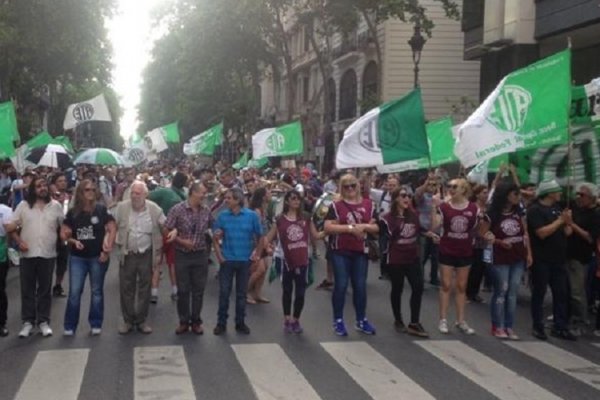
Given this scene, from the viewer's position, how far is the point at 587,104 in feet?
32.7

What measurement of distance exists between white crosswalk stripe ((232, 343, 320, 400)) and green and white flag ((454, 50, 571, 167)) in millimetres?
3140

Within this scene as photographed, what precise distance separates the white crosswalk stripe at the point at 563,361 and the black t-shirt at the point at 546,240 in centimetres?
92

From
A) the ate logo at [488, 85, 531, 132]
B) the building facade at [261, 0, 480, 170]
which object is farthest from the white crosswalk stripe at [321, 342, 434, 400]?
the building facade at [261, 0, 480, 170]

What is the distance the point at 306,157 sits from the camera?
5194 cm

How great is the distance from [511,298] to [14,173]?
12.0 m

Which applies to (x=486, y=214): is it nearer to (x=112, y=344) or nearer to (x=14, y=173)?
(x=112, y=344)

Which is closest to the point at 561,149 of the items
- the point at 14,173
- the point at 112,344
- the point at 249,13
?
the point at 112,344

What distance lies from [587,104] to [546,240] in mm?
2046

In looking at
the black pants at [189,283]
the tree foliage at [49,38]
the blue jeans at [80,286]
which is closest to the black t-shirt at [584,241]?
the black pants at [189,283]

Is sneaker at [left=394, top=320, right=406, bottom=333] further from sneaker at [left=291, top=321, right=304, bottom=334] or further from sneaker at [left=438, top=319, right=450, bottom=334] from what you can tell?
sneaker at [left=291, top=321, right=304, bottom=334]

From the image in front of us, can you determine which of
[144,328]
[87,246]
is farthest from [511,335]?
[87,246]

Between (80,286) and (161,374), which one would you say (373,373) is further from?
(80,286)

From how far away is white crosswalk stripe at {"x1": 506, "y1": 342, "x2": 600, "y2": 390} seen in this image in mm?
7348

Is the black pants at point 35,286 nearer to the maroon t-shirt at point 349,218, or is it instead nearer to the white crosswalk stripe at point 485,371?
the maroon t-shirt at point 349,218
